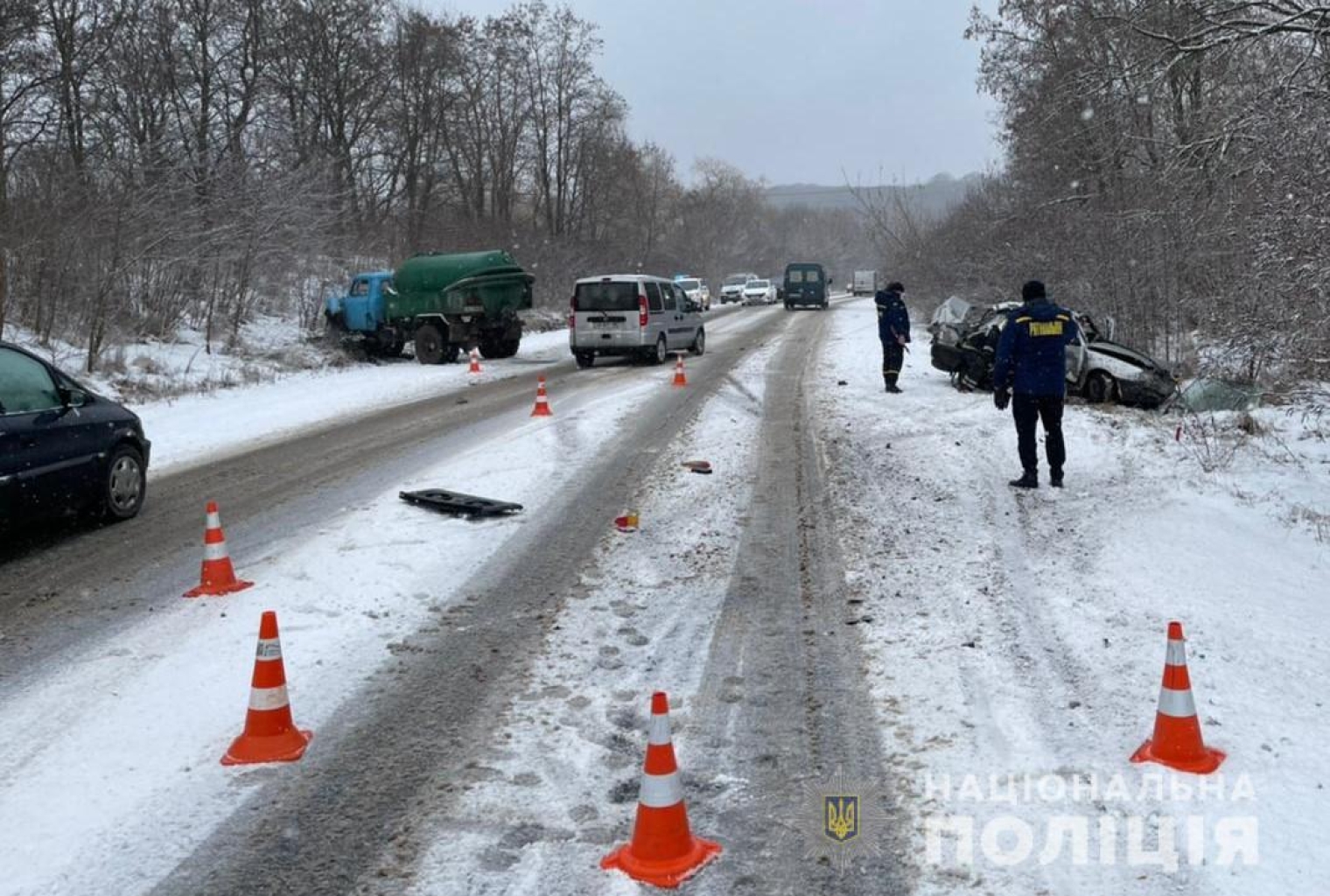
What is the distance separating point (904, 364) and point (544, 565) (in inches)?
594

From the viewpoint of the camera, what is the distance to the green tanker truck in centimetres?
2272

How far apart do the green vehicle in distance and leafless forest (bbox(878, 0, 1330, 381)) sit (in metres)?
27.4

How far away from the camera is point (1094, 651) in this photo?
5.27m

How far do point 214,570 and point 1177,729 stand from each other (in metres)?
5.54

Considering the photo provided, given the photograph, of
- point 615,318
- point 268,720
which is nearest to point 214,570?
point 268,720

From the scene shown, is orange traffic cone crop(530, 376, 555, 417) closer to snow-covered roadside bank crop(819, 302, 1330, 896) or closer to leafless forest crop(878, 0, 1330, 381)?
snow-covered roadside bank crop(819, 302, 1330, 896)

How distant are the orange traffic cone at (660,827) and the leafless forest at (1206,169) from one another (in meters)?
7.88

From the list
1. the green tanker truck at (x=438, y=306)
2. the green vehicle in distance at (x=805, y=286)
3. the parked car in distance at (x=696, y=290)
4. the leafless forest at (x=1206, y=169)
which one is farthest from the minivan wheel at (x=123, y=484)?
the green vehicle in distance at (x=805, y=286)

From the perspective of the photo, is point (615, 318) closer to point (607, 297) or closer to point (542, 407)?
point (607, 297)

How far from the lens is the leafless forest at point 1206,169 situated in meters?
8.97

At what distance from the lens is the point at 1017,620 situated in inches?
227

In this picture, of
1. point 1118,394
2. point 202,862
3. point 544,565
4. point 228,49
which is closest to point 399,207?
point 228,49

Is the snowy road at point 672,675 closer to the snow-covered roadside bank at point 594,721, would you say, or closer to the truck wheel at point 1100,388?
the snow-covered roadside bank at point 594,721

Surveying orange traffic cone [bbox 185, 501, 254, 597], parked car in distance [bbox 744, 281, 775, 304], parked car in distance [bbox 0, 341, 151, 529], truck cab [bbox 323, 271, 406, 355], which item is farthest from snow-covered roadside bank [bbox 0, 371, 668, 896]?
parked car in distance [bbox 744, 281, 775, 304]
